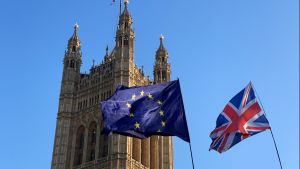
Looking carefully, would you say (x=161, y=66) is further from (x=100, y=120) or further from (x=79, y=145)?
(x=79, y=145)

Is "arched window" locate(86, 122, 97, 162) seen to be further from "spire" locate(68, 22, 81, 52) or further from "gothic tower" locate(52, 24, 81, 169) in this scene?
"spire" locate(68, 22, 81, 52)

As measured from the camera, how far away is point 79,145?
6188 centimetres

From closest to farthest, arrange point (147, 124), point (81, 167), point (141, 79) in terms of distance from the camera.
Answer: point (147, 124) → point (81, 167) → point (141, 79)

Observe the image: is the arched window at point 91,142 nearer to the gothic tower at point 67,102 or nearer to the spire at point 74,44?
the gothic tower at point 67,102

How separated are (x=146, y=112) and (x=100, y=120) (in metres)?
33.0

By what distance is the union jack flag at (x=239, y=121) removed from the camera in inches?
1110

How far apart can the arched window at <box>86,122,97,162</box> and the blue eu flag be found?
103ft

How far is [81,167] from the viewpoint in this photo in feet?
193

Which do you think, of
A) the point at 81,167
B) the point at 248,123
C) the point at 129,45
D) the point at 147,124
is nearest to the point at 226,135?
the point at 248,123

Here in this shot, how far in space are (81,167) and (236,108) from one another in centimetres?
3234

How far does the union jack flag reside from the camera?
28188 millimetres

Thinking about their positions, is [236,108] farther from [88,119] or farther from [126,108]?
[88,119]

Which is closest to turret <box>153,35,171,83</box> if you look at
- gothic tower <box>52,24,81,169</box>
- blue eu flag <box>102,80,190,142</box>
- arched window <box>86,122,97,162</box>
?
gothic tower <box>52,24,81,169</box>

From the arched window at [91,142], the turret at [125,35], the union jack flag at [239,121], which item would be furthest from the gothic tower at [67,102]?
the union jack flag at [239,121]
